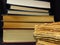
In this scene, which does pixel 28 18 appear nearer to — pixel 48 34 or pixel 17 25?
pixel 17 25

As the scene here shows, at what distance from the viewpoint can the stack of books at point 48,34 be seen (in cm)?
45

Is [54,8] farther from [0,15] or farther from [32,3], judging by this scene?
[0,15]

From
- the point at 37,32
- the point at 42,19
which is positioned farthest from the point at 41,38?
the point at 42,19

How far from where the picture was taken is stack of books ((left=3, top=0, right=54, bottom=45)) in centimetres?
67

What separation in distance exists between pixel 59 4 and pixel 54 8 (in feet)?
0.13

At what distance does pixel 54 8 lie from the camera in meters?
0.72

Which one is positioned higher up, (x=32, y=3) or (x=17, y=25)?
(x=32, y=3)

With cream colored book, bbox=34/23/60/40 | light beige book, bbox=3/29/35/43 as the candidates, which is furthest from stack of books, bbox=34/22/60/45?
light beige book, bbox=3/29/35/43

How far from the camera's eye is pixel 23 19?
26.7 inches

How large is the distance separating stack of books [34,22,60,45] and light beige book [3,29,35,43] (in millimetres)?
187

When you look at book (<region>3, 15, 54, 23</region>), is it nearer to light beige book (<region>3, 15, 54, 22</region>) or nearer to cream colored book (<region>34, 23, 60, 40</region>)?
light beige book (<region>3, 15, 54, 22</region>)

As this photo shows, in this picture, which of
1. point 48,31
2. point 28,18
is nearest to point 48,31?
point 48,31

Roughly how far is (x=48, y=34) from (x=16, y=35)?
0.25 meters

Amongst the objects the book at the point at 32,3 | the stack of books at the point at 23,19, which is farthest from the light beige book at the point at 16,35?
the book at the point at 32,3
